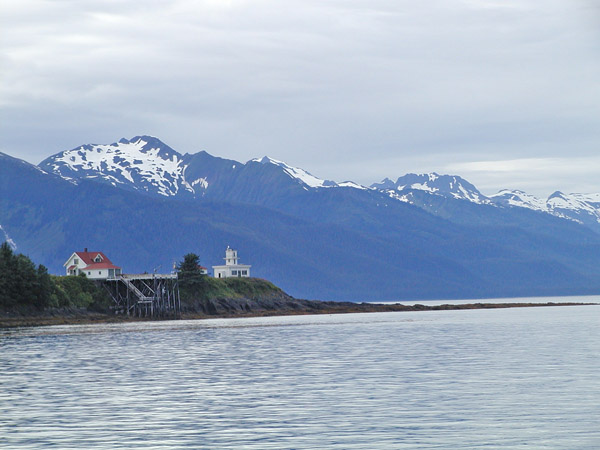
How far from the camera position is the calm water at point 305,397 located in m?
33.2

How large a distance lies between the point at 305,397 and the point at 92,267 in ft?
427

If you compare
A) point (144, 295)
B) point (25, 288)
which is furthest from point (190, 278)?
point (25, 288)

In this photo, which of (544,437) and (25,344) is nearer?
(544,437)

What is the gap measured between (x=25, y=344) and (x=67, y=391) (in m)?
39.6

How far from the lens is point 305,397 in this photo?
43656 millimetres

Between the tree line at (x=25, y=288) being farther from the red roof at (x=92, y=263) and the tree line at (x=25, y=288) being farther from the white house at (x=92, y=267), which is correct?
the red roof at (x=92, y=263)

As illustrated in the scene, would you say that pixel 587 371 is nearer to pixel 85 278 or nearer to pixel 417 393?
pixel 417 393

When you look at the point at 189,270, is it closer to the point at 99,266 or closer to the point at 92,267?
the point at 99,266

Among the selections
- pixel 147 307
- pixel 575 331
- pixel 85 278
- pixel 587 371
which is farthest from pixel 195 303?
pixel 587 371

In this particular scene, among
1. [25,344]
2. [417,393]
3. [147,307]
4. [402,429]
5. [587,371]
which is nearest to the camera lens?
[402,429]

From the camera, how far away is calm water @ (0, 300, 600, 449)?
33219 millimetres

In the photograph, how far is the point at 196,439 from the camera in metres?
33.4

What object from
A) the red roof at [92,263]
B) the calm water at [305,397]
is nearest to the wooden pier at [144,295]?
the red roof at [92,263]

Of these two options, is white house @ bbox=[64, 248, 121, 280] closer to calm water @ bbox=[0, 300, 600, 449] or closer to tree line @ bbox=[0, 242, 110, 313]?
tree line @ bbox=[0, 242, 110, 313]
